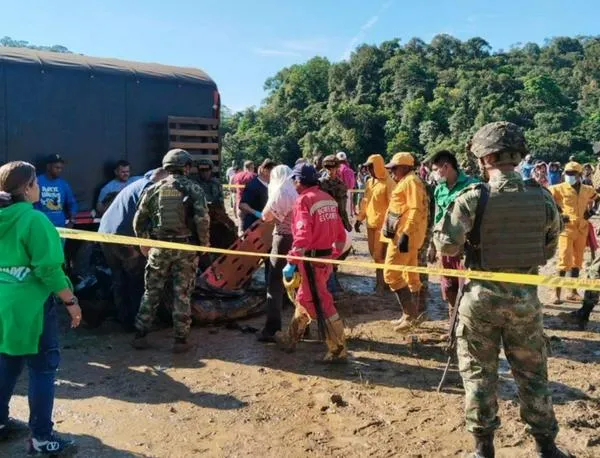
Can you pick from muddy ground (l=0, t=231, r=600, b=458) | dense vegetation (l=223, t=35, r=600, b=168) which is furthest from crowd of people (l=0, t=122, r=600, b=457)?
dense vegetation (l=223, t=35, r=600, b=168)

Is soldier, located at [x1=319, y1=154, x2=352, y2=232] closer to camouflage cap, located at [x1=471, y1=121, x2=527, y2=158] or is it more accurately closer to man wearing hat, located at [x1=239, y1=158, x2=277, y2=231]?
man wearing hat, located at [x1=239, y1=158, x2=277, y2=231]

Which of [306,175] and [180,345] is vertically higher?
[306,175]

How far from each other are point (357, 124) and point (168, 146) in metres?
44.5

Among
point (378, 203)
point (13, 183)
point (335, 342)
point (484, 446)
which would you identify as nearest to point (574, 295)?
point (378, 203)

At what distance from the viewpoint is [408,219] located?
231 inches

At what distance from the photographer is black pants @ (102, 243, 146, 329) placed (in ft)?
20.3

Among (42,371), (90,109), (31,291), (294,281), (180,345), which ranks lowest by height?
(180,345)

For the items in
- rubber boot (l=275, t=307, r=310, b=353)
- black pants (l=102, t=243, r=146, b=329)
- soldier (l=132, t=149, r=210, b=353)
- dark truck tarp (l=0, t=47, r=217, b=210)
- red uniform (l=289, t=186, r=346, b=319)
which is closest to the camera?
red uniform (l=289, t=186, r=346, b=319)

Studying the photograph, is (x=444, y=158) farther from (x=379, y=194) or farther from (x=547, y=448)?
(x=547, y=448)

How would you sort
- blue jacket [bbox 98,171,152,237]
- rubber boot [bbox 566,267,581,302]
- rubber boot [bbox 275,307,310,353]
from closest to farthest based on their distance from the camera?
rubber boot [bbox 275,307,310,353] → blue jacket [bbox 98,171,152,237] → rubber boot [bbox 566,267,581,302]

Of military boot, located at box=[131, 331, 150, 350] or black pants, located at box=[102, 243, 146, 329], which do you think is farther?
black pants, located at box=[102, 243, 146, 329]

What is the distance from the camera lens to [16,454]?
11.8ft

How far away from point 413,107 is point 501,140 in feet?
168

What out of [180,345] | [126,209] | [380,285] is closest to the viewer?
[180,345]
